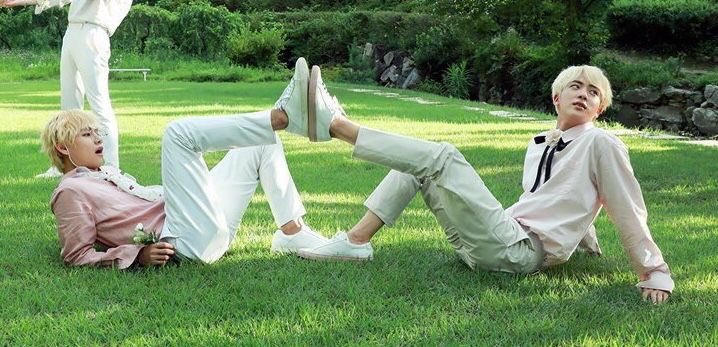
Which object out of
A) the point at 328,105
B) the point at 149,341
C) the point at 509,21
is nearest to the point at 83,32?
the point at 328,105

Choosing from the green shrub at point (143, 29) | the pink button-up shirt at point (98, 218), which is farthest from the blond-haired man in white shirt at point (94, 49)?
the green shrub at point (143, 29)

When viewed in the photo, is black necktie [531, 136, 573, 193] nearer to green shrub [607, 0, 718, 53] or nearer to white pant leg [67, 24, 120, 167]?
white pant leg [67, 24, 120, 167]

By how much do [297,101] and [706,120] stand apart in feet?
37.0

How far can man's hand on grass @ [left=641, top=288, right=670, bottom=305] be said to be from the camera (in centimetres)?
288

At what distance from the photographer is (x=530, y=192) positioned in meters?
3.31

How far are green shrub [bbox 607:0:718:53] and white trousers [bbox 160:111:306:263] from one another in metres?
13.1

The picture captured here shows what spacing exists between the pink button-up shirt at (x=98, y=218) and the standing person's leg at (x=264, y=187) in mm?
276

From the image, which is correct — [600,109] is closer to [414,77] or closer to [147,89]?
[147,89]

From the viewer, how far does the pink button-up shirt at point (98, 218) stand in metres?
3.25

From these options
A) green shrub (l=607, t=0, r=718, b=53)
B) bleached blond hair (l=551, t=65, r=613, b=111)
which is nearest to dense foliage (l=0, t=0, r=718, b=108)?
green shrub (l=607, t=0, r=718, b=53)

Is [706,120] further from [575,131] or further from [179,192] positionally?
[179,192]

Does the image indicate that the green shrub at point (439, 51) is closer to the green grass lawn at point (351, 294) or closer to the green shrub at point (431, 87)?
the green shrub at point (431, 87)

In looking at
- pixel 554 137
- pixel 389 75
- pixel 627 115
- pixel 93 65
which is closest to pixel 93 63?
pixel 93 65

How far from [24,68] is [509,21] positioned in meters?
11.0
